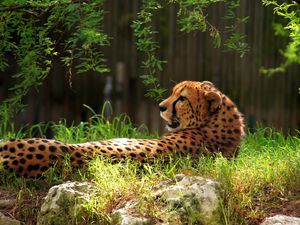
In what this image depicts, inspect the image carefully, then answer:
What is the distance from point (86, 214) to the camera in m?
4.57

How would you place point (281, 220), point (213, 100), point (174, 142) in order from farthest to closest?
point (213, 100)
point (174, 142)
point (281, 220)

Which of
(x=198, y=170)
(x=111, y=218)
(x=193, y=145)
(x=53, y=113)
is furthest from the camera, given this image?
(x=53, y=113)

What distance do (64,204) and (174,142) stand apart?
100 cm

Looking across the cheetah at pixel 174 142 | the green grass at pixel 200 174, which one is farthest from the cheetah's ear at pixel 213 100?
the green grass at pixel 200 174

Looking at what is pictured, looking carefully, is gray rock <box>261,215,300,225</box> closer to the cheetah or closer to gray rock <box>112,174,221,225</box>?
gray rock <box>112,174,221,225</box>

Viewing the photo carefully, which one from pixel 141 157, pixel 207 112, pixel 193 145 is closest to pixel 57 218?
pixel 141 157

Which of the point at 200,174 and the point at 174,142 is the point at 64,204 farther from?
the point at 174,142

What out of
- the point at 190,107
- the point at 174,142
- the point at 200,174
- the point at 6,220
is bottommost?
the point at 6,220

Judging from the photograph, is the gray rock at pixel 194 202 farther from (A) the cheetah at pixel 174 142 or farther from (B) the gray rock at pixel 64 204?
(A) the cheetah at pixel 174 142

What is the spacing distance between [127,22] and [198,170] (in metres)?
4.14

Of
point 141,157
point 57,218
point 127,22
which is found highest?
point 127,22

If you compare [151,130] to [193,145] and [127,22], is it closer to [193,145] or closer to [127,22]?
[127,22]

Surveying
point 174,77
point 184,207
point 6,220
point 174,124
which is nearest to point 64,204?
point 6,220

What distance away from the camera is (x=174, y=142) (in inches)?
205
